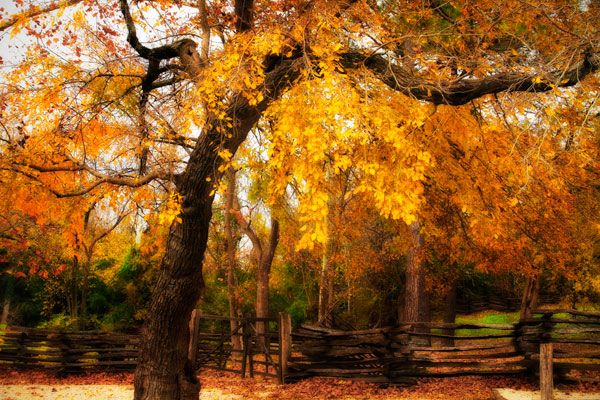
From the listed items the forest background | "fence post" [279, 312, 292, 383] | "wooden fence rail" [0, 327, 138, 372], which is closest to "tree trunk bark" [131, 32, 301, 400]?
the forest background

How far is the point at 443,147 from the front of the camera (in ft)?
19.4

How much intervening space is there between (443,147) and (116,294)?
16.0 m

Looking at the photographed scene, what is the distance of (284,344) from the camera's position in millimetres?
8492

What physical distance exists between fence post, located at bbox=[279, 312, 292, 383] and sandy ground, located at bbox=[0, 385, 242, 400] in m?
1.18

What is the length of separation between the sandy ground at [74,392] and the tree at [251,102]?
2828 millimetres

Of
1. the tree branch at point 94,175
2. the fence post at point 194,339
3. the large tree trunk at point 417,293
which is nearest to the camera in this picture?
the tree branch at point 94,175

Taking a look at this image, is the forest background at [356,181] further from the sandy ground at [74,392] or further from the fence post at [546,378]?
the sandy ground at [74,392]

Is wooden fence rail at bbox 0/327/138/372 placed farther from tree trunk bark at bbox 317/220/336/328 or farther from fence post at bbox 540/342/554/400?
fence post at bbox 540/342/554/400

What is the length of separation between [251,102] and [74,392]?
23.1 feet

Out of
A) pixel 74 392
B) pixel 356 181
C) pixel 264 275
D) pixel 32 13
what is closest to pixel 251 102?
pixel 356 181

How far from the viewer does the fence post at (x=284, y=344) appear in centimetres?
846

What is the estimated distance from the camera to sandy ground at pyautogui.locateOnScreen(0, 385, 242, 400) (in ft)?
25.4

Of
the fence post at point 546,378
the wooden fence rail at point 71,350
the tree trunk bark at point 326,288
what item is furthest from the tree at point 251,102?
the tree trunk bark at point 326,288

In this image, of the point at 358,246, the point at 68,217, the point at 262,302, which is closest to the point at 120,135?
the point at 68,217
